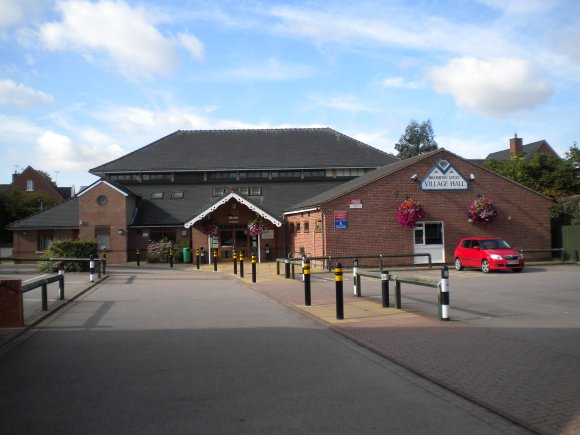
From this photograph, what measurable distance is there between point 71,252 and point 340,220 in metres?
12.7

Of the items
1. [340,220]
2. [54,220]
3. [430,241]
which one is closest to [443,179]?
[430,241]

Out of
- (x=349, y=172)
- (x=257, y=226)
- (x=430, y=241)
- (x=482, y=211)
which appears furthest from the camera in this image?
(x=349, y=172)

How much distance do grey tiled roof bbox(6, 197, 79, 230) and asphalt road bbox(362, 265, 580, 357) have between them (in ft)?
84.4

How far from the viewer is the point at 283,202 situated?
130 ft

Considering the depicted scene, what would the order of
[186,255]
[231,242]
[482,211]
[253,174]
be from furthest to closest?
1. [253,174]
2. [231,242]
3. [186,255]
4. [482,211]

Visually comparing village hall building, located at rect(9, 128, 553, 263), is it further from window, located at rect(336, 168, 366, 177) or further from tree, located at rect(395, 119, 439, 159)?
tree, located at rect(395, 119, 439, 159)

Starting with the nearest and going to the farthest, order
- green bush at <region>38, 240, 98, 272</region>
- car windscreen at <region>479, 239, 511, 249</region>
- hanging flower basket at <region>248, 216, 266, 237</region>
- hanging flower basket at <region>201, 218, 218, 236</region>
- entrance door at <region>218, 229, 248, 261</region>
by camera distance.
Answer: car windscreen at <region>479, 239, 511, 249</region>, green bush at <region>38, 240, 98, 272</region>, hanging flower basket at <region>248, 216, 266, 237</region>, hanging flower basket at <region>201, 218, 218, 236</region>, entrance door at <region>218, 229, 248, 261</region>

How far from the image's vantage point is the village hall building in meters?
28.8

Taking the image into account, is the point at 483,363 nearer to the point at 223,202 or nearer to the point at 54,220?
the point at 223,202

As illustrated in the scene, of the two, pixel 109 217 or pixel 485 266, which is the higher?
pixel 109 217

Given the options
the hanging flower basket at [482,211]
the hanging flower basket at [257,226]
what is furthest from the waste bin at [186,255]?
the hanging flower basket at [482,211]

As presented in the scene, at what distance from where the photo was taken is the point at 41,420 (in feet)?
18.0

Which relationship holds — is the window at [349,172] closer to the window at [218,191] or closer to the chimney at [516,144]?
the window at [218,191]

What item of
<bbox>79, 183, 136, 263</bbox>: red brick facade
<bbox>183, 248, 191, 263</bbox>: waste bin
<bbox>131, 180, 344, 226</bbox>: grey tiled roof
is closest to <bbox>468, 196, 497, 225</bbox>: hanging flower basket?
<bbox>131, 180, 344, 226</bbox>: grey tiled roof
